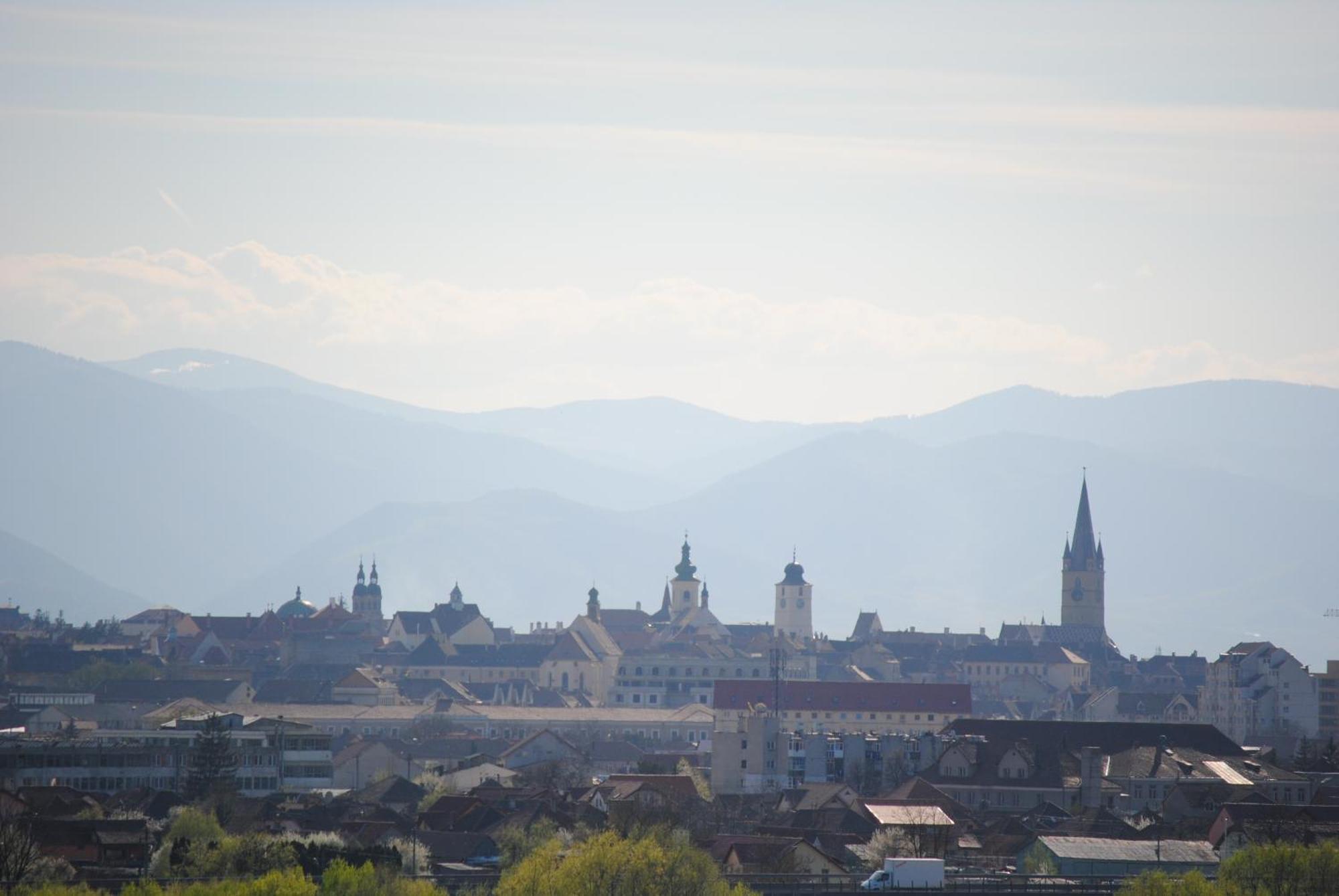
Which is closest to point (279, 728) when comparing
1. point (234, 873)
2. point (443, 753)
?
point (443, 753)

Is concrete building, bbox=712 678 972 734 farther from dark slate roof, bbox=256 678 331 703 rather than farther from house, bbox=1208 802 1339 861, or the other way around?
house, bbox=1208 802 1339 861

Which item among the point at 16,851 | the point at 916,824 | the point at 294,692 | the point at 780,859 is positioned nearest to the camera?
the point at 16,851

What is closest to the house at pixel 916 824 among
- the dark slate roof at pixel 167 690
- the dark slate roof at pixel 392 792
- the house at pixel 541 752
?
the dark slate roof at pixel 392 792

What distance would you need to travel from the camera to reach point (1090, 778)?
348ft

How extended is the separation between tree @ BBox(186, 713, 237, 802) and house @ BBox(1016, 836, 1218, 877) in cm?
3216

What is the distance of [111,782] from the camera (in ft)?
352

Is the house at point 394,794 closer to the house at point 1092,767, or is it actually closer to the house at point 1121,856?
the house at point 1092,767

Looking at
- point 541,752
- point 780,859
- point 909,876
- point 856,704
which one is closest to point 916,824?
point 780,859

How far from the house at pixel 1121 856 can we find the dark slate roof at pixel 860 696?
6858 cm

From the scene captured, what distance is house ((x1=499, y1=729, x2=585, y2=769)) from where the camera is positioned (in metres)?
130

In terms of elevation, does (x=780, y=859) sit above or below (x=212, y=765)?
below

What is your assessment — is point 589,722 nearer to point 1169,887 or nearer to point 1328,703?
point 1328,703

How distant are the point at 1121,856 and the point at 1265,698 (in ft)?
301

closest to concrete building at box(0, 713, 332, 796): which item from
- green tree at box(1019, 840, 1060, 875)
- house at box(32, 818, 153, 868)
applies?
house at box(32, 818, 153, 868)
